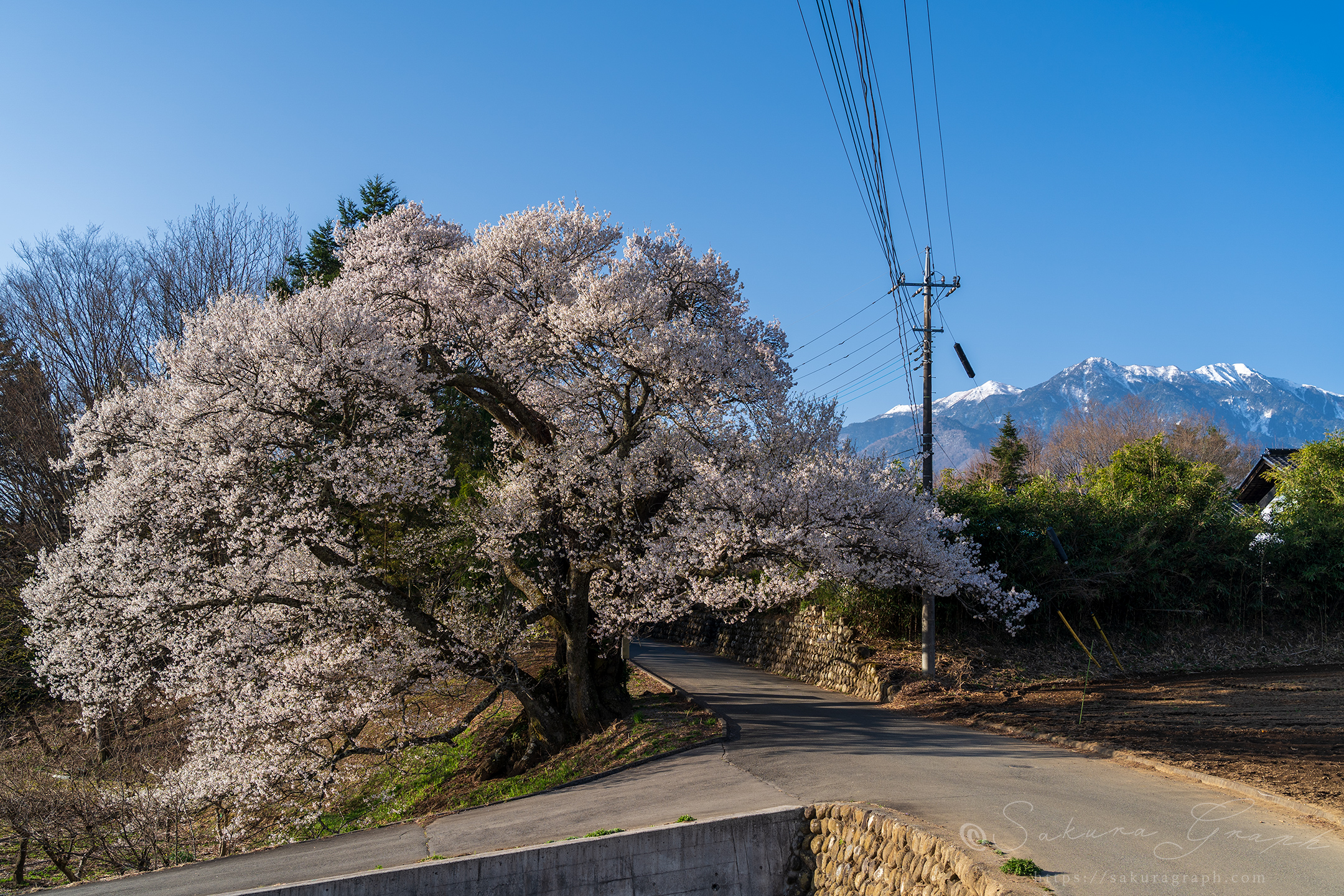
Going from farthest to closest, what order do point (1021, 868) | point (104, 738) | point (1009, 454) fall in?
point (1009, 454), point (104, 738), point (1021, 868)

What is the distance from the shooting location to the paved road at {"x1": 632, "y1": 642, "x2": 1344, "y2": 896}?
534 cm

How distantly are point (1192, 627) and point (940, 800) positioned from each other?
539 inches

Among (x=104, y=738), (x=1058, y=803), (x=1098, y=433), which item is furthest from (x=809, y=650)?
(x=1098, y=433)

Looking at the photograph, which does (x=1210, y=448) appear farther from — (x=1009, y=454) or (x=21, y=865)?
(x=21, y=865)

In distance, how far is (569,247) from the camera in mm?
12422

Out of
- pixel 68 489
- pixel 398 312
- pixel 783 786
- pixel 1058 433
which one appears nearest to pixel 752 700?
pixel 783 786

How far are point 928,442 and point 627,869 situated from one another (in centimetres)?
1005

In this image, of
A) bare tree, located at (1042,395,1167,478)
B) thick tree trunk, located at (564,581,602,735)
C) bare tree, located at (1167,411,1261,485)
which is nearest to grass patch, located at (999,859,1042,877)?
thick tree trunk, located at (564,581,602,735)

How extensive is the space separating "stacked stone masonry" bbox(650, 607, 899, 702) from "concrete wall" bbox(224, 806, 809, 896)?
24.5 feet

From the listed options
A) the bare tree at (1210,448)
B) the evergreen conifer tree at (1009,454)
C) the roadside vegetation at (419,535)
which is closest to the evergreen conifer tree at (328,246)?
the roadside vegetation at (419,535)

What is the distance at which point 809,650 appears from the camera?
18.1m

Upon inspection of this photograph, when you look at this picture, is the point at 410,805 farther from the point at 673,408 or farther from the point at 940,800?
the point at 940,800

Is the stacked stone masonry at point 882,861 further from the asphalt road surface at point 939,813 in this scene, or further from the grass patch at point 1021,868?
the asphalt road surface at point 939,813

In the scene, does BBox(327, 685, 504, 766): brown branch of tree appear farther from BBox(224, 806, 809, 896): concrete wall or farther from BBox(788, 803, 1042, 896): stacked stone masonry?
BBox(788, 803, 1042, 896): stacked stone masonry
